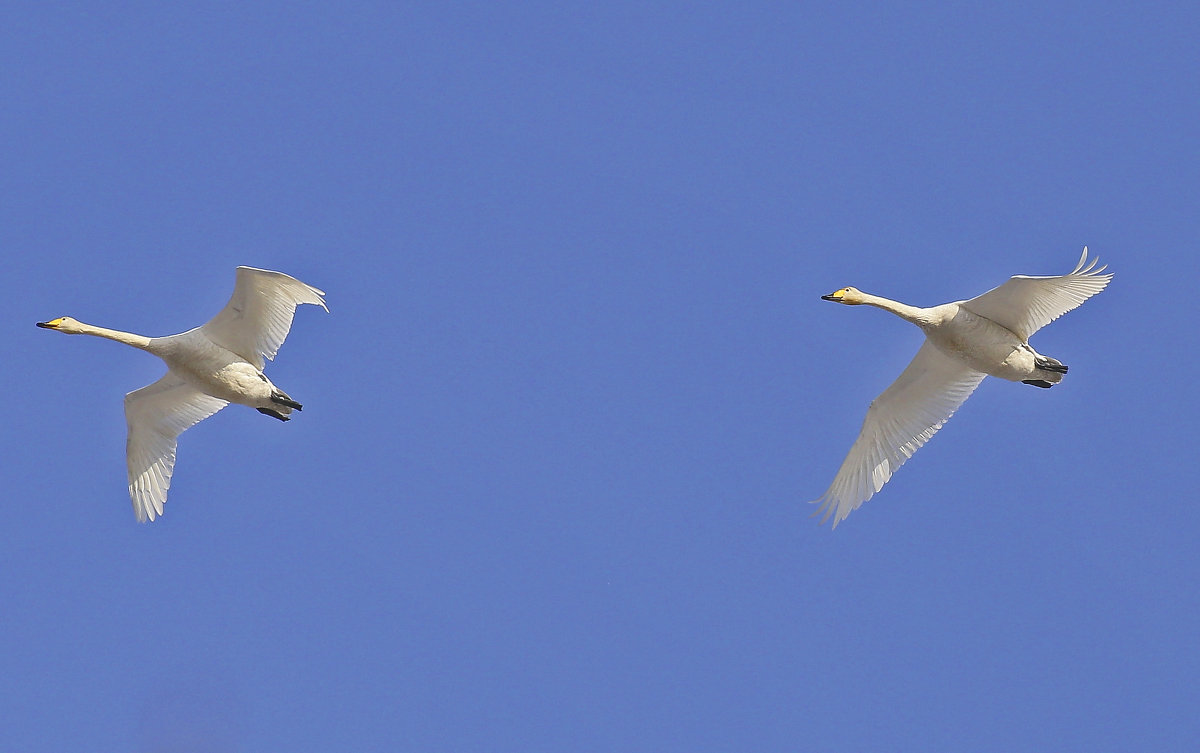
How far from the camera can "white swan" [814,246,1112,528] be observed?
89.9 ft

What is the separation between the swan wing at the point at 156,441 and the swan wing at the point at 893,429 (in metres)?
11.7

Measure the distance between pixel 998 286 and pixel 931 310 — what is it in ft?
4.00

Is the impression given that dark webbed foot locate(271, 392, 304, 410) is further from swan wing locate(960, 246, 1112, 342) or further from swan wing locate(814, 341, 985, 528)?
swan wing locate(960, 246, 1112, 342)

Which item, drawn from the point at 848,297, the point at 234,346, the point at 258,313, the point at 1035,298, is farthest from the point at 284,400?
the point at 1035,298

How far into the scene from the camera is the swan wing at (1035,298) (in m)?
26.8

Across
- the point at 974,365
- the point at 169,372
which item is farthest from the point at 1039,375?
the point at 169,372

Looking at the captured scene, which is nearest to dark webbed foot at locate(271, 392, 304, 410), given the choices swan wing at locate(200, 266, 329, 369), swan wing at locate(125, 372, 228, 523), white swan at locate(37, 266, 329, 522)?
white swan at locate(37, 266, 329, 522)

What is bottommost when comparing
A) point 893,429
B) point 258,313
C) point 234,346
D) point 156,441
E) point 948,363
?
point 156,441

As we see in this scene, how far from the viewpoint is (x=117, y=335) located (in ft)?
92.2

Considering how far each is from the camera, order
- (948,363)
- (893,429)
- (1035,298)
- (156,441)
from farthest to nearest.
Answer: (156,441)
(893,429)
(948,363)
(1035,298)

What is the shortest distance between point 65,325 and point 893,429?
1519cm

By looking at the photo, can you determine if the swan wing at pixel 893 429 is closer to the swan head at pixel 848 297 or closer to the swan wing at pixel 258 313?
the swan head at pixel 848 297

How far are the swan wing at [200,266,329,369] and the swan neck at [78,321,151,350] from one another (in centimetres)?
104

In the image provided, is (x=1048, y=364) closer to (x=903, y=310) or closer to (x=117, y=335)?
(x=903, y=310)
